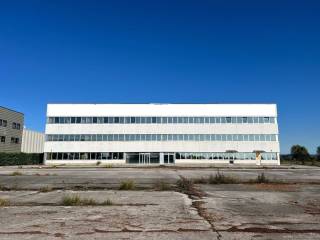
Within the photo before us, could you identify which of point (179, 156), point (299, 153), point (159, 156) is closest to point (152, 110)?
point (159, 156)

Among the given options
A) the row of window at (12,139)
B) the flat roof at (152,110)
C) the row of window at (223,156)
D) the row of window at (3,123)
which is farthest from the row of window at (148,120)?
the row of window at (3,123)

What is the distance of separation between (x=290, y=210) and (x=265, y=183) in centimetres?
1068

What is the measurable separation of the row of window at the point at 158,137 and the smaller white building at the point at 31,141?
28.4ft

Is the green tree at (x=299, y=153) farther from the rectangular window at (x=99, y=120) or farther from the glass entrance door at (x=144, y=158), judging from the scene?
the rectangular window at (x=99, y=120)

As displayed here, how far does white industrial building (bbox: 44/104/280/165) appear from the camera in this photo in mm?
61656

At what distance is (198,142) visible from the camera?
202 feet

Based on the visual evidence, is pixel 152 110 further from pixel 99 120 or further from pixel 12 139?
pixel 12 139

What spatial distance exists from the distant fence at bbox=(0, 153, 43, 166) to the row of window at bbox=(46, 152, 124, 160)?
292cm

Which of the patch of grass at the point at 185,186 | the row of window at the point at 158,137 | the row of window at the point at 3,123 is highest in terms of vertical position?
the row of window at the point at 3,123

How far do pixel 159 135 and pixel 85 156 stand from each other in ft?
49.3

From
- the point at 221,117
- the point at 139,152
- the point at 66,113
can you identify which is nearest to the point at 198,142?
the point at 221,117

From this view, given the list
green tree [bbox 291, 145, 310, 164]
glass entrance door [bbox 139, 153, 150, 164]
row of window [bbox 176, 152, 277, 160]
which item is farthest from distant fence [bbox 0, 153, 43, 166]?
green tree [bbox 291, 145, 310, 164]

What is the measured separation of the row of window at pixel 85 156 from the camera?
2426 inches

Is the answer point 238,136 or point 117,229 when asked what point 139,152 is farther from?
point 117,229
